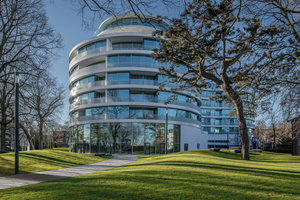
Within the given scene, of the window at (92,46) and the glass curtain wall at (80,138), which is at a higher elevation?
the window at (92,46)

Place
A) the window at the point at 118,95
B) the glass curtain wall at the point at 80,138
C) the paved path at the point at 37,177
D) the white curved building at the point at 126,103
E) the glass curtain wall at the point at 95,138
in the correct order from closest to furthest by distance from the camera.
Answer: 1. the paved path at the point at 37,177
2. the white curved building at the point at 126,103
3. the window at the point at 118,95
4. the glass curtain wall at the point at 95,138
5. the glass curtain wall at the point at 80,138

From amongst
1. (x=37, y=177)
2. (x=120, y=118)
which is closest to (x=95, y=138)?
(x=120, y=118)

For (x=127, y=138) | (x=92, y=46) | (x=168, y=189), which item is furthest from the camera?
(x=92, y=46)

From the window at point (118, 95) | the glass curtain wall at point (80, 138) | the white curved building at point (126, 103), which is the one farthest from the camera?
the glass curtain wall at point (80, 138)

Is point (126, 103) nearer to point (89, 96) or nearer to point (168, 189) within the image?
point (89, 96)

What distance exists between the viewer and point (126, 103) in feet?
107

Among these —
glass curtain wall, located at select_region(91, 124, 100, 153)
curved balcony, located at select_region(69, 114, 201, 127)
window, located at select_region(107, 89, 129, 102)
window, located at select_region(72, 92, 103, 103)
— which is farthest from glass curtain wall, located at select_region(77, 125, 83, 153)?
window, located at select_region(107, 89, 129, 102)

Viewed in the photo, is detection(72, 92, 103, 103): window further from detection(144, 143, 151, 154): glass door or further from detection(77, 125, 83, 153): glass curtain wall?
detection(144, 143, 151, 154): glass door

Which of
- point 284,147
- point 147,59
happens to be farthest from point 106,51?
point 284,147

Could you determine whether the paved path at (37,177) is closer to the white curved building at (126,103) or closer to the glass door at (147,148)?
the white curved building at (126,103)

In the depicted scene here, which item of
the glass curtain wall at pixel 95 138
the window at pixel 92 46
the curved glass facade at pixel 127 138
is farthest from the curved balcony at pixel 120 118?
the window at pixel 92 46

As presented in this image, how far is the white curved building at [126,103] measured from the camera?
32.7 metres

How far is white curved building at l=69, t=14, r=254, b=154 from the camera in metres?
32.7

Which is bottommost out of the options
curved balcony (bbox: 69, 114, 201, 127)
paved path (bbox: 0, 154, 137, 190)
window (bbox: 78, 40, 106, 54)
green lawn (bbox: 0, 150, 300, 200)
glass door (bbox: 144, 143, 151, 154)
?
glass door (bbox: 144, 143, 151, 154)
